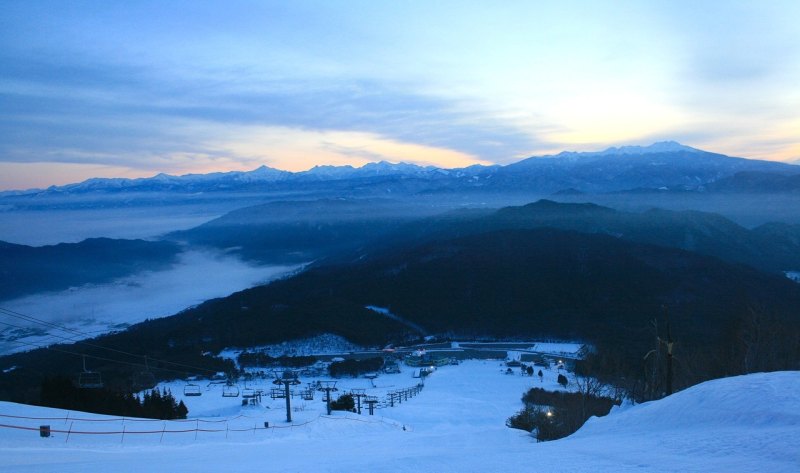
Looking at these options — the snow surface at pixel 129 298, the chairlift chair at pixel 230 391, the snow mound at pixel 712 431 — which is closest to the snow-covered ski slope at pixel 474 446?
the snow mound at pixel 712 431

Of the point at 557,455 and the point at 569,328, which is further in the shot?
the point at 569,328

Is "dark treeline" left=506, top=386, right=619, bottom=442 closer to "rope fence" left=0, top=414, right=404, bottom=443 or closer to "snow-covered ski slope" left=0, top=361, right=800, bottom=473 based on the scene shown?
"snow-covered ski slope" left=0, top=361, right=800, bottom=473

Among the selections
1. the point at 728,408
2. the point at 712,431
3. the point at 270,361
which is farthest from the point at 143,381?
the point at 712,431

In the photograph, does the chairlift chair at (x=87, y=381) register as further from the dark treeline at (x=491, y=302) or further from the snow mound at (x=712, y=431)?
the dark treeline at (x=491, y=302)

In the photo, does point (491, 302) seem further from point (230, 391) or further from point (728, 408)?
point (728, 408)

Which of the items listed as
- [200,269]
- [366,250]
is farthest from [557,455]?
[200,269]

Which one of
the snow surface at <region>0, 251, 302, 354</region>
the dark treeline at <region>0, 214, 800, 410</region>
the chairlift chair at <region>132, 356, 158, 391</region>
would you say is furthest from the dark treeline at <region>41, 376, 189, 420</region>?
the snow surface at <region>0, 251, 302, 354</region>

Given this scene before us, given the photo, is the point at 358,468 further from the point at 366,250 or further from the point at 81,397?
the point at 366,250
